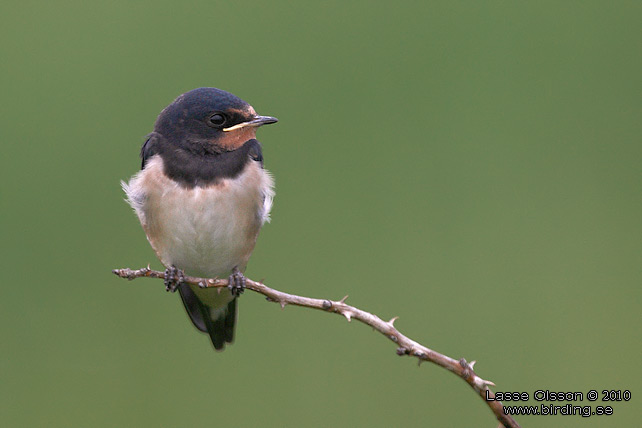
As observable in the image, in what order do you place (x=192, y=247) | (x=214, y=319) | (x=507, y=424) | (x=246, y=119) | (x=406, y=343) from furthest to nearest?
(x=214, y=319) → (x=192, y=247) → (x=246, y=119) → (x=406, y=343) → (x=507, y=424)

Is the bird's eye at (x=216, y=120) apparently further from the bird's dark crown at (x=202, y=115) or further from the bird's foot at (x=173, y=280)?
the bird's foot at (x=173, y=280)

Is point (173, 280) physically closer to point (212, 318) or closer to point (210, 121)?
point (212, 318)

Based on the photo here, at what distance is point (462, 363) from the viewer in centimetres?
104

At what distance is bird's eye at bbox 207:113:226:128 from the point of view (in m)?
2.18

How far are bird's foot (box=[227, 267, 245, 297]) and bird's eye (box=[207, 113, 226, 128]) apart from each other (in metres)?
0.42

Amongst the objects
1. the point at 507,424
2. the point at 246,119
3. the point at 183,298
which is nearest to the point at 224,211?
the point at 246,119

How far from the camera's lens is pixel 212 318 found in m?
2.53

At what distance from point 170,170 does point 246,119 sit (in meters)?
0.27

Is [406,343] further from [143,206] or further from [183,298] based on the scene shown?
[183,298]

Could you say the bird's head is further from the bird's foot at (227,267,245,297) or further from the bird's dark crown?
the bird's foot at (227,267,245,297)

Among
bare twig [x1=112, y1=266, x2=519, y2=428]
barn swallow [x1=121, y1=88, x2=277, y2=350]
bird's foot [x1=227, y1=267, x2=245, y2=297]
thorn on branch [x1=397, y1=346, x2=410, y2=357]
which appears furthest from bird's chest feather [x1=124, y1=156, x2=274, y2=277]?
thorn on branch [x1=397, y1=346, x2=410, y2=357]

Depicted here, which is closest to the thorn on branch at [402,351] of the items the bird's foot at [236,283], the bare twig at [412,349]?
the bare twig at [412,349]

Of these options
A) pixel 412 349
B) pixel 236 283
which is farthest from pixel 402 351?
pixel 236 283

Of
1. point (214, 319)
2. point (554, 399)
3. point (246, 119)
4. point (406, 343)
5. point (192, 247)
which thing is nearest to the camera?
point (406, 343)
